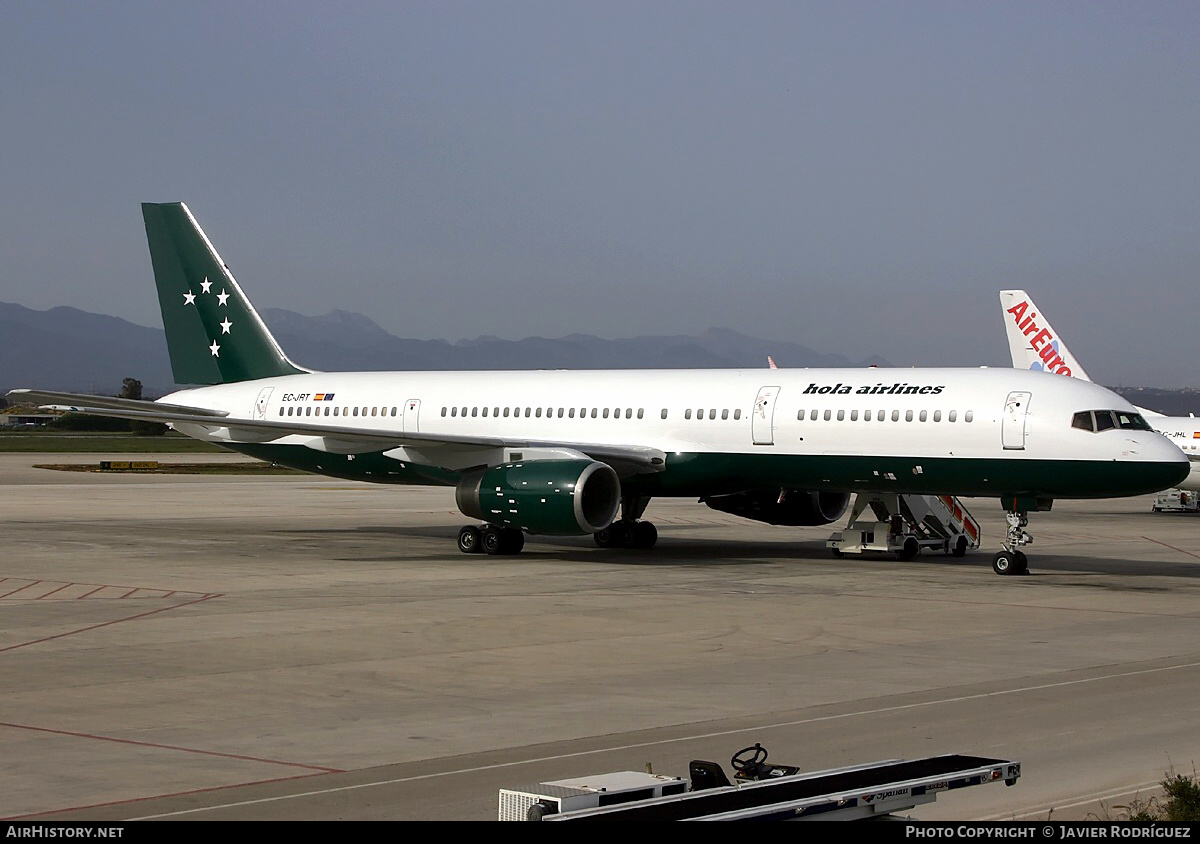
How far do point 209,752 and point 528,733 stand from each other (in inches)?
98.0

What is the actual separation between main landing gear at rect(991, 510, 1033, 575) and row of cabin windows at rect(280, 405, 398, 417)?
14.0 meters

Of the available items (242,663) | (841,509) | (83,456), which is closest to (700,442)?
(841,509)

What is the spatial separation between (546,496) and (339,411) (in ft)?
30.3

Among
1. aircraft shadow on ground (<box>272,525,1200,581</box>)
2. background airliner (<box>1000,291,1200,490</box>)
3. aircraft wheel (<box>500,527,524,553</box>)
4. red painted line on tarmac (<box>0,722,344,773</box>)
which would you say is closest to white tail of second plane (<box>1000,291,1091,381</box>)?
background airliner (<box>1000,291,1200,490</box>)

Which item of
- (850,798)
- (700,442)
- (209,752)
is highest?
(700,442)

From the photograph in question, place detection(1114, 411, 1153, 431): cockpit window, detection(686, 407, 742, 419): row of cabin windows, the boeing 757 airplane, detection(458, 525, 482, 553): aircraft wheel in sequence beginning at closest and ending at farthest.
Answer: detection(1114, 411, 1153, 431): cockpit window
the boeing 757 airplane
detection(686, 407, 742, 419): row of cabin windows
detection(458, 525, 482, 553): aircraft wheel

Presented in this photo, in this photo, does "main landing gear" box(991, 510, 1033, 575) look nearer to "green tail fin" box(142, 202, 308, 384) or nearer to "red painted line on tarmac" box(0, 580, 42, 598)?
"red painted line on tarmac" box(0, 580, 42, 598)

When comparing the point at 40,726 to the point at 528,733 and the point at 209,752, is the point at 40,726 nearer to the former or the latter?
the point at 209,752

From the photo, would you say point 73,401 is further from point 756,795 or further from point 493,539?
point 756,795

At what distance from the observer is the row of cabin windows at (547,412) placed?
2912 centimetres

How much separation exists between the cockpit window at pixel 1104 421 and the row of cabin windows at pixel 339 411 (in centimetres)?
1517

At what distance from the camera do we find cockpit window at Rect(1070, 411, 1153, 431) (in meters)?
24.3

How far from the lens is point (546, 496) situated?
25.6 meters
